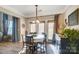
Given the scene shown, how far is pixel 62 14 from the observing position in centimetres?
249

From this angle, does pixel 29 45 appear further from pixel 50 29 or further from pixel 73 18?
pixel 73 18

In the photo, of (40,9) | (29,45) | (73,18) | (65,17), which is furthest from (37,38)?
(73,18)

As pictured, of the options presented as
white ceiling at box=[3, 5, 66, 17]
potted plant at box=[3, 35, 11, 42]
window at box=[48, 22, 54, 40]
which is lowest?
potted plant at box=[3, 35, 11, 42]

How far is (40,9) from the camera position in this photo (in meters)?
2.50

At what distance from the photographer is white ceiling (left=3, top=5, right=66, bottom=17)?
8.13 feet

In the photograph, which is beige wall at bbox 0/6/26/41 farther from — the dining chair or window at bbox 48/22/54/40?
window at bbox 48/22/54/40

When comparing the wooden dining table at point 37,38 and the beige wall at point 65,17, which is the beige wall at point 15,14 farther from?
the beige wall at point 65,17

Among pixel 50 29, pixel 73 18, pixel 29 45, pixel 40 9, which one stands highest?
pixel 40 9

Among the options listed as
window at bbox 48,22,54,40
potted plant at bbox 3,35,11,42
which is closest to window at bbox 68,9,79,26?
window at bbox 48,22,54,40

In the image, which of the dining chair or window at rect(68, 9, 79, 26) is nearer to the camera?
window at rect(68, 9, 79, 26)

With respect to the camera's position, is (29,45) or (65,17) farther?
(29,45)

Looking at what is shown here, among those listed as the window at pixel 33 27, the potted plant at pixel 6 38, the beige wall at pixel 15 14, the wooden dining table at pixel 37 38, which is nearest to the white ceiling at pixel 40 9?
the beige wall at pixel 15 14
